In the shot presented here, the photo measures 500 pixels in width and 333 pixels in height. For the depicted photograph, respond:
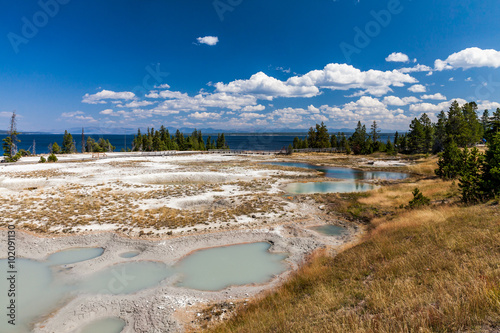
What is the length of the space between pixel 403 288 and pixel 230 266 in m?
9.63

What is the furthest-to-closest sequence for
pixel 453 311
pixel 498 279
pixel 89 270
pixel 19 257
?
pixel 19 257, pixel 89 270, pixel 498 279, pixel 453 311

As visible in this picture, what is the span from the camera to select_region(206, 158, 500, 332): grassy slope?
525 cm

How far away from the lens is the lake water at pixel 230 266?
1278cm

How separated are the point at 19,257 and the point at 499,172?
3059 cm

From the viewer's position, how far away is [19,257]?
14805 mm

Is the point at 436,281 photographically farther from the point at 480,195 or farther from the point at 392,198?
the point at 392,198

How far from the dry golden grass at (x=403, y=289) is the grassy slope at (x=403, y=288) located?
19 millimetres

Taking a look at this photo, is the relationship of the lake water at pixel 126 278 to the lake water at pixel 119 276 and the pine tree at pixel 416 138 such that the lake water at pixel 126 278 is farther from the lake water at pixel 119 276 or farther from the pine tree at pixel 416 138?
the pine tree at pixel 416 138

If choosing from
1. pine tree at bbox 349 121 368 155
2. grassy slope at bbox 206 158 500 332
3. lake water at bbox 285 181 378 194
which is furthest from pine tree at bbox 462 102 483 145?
grassy slope at bbox 206 158 500 332

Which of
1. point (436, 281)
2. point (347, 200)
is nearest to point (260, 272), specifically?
point (436, 281)

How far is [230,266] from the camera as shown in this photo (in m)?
14.5

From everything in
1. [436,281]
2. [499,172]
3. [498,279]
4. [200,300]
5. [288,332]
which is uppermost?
[499,172]

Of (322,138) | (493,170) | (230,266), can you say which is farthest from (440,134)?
(230,266)

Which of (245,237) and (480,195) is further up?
(480,195)
